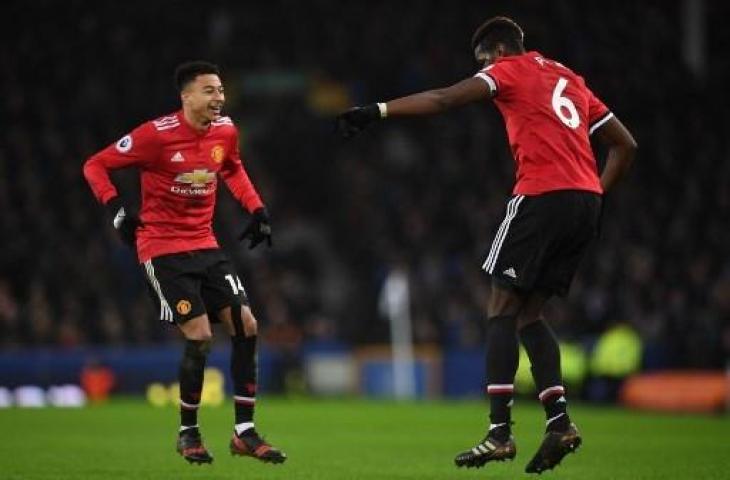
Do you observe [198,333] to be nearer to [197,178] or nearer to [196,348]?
[196,348]

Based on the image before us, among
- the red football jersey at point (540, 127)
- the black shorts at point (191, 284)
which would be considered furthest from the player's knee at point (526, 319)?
the black shorts at point (191, 284)

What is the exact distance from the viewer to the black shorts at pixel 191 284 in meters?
8.91

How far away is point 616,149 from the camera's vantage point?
850 cm

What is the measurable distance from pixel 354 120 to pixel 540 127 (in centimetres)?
114

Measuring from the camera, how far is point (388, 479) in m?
8.32

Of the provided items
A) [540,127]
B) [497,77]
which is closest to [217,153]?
[497,77]

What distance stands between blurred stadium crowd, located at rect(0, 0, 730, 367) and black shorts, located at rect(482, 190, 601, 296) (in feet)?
37.9

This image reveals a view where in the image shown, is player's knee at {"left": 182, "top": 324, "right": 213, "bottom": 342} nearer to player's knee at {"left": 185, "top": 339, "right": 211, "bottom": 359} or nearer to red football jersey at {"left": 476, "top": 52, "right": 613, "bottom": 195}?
player's knee at {"left": 185, "top": 339, "right": 211, "bottom": 359}

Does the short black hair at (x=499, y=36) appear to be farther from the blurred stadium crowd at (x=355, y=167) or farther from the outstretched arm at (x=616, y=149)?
the blurred stadium crowd at (x=355, y=167)

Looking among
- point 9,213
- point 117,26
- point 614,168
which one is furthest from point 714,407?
point 117,26

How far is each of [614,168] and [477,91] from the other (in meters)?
1.23

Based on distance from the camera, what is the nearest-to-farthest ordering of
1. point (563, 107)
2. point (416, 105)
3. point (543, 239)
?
point (416, 105) < point (543, 239) < point (563, 107)

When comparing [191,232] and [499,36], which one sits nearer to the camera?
[499,36]

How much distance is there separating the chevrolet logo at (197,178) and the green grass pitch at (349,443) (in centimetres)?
172
